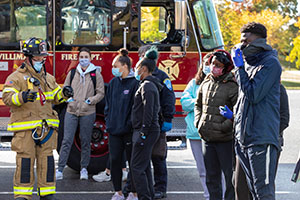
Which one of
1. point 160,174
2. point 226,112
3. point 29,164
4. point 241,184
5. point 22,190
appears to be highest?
point 226,112

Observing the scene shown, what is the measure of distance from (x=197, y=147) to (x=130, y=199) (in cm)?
107

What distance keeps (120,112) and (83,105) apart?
150 cm

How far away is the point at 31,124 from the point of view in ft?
20.3

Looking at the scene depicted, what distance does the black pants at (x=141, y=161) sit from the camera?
6.40 metres

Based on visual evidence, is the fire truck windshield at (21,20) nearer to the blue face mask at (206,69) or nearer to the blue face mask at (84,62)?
the blue face mask at (84,62)

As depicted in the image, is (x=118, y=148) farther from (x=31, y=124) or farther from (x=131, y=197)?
(x=31, y=124)

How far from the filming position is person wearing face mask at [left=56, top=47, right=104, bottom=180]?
8.11 metres

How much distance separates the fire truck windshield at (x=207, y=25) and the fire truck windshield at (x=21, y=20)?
225 centimetres

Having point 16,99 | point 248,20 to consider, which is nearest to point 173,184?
point 16,99

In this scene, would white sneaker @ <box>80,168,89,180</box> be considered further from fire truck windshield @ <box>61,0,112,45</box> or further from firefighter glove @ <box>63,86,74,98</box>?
firefighter glove @ <box>63,86,74,98</box>

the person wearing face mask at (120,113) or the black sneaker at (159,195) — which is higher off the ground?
the person wearing face mask at (120,113)

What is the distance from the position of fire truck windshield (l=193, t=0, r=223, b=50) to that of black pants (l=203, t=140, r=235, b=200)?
278 cm

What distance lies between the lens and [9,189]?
25.6ft

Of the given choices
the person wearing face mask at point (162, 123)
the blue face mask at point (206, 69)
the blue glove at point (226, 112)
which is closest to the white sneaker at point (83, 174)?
the person wearing face mask at point (162, 123)
